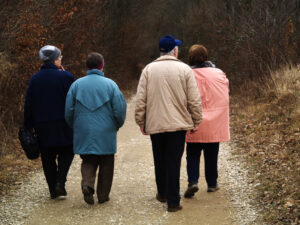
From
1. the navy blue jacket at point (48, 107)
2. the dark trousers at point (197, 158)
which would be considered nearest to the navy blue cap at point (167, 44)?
the dark trousers at point (197, 158)

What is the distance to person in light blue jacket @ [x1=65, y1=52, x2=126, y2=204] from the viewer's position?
17.5 ft

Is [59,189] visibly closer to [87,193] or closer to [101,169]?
[87,193]

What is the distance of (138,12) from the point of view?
89.4 ft

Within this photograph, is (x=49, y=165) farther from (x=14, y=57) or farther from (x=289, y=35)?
(x=289, y=35)

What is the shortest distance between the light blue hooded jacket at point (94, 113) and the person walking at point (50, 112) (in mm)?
261

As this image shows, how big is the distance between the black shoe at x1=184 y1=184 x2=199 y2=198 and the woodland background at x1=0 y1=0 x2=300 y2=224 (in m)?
0.85

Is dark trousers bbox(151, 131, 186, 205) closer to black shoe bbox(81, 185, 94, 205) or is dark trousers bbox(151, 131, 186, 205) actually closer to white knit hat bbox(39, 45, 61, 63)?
black shoe bbox(81, 185, 94, 205)

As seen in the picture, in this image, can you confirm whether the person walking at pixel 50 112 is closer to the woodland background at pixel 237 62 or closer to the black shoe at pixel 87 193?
the black shoe at pixel 87 193

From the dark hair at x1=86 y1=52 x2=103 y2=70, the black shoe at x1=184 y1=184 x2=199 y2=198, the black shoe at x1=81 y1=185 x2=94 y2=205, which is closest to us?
the black shoe at x1=81 y1=185 x2=94 y2=205

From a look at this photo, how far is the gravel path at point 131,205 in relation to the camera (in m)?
5.02

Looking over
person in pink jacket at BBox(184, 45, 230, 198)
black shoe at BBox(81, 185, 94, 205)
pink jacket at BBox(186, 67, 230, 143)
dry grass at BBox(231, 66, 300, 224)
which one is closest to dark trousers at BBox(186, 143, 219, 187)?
person in pink jacket at BBox(184, 45, 230, 198)

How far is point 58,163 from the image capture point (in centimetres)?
574

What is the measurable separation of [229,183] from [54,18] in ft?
21.3

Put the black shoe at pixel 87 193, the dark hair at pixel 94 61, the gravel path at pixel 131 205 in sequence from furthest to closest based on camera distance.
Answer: the dark hair at pixel 94 61 → the black shoe at pixel 87 193 → the gravel path at pixel 131 205
